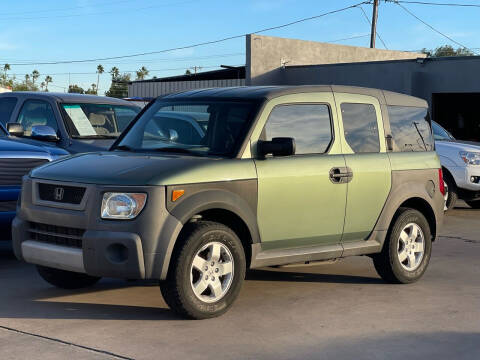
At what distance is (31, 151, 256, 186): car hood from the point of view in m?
6.40

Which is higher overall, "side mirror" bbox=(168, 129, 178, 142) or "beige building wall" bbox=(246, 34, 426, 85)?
"beige building wall" bbox=(246, 34, 426, 85)

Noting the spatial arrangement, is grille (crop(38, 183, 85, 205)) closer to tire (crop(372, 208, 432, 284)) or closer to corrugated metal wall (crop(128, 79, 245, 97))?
tire (crop(372, 208, 432, 284))

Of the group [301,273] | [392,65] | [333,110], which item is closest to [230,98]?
[333,110]

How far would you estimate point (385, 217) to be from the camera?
7.98 m

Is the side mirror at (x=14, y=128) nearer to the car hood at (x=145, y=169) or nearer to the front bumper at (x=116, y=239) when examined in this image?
the car hood at (x=145, y=169)

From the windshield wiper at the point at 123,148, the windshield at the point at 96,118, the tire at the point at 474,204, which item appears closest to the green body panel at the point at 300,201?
the windshield wiper at the point at 123,148

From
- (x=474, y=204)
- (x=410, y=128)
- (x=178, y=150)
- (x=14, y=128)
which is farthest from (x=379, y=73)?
(x=178, y=150)

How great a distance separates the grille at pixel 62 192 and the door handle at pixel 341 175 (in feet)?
7.17

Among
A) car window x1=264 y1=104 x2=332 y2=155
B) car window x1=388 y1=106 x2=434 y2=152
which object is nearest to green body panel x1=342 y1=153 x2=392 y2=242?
car window x1=264 y1=104 x2=332 y2=155

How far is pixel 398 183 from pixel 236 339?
9.07ft

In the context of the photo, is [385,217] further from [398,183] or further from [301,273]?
[301,273]

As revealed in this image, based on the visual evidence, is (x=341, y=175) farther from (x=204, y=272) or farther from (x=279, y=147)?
(x=204, y=272)

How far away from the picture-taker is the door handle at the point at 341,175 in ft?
24.5

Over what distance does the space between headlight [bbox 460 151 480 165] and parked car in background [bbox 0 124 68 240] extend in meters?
7.85
